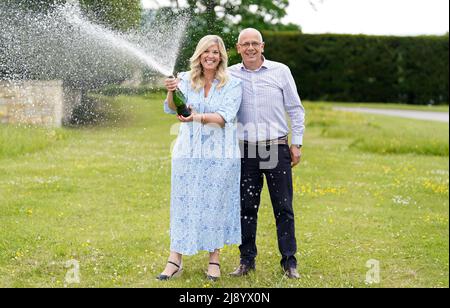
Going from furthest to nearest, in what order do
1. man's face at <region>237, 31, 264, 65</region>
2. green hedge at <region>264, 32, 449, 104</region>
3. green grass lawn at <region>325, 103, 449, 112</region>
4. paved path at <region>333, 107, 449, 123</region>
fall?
green hedge at <region>264, 32, 449, 104</region> → green grass lawn at <region>325, 103, 449, 112</region> → paved path at <region>333, 107, 449, 123</region> → man's face at <region>237, 31, 264, 65</region>

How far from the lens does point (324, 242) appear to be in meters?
6.68

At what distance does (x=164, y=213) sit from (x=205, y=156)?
2864mm

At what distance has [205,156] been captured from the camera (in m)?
5.09

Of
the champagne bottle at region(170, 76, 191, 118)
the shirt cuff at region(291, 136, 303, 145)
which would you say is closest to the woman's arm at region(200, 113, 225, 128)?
the champagne bottle at region(170, 76, 191, 118)

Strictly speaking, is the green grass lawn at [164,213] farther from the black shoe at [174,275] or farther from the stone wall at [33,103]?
the stone wall at [33,103]

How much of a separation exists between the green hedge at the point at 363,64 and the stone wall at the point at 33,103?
583 inches

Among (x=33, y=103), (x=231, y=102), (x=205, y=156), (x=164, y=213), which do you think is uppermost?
(x=231, y=102)

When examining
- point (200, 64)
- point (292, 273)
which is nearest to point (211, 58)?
point (200, 64)

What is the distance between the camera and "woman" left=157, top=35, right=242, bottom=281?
5066 mm

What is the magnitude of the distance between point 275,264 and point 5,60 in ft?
24.2

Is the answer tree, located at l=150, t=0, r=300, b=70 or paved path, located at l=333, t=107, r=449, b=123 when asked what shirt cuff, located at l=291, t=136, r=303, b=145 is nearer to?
tree, located at l=150, t=0, r=300, b=70

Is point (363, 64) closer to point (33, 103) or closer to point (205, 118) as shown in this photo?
point (33, 103)

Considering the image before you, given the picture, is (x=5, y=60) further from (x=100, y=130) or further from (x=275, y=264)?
(x=275, y=264)

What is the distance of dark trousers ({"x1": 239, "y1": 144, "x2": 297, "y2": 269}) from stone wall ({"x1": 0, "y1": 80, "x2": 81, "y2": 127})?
9.41 m
